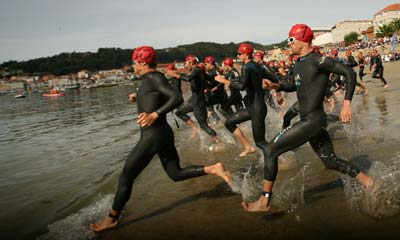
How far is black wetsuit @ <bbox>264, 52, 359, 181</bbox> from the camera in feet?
12.4

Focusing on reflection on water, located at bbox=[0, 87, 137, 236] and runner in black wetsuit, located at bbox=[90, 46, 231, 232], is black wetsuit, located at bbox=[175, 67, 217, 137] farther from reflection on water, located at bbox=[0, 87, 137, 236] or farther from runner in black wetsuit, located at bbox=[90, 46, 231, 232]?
runner in black wetsuit, located at bbox=[90, 46, 231, 232]

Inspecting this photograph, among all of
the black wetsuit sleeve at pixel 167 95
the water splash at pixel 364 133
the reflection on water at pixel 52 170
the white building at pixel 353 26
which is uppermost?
the white building at pixel 353 26

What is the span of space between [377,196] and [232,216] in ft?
5.46

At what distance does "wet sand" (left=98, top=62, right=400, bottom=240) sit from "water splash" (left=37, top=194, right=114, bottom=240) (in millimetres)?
337

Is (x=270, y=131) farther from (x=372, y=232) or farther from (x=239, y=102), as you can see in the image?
(x=372, y=232)

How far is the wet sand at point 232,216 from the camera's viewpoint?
350 cm

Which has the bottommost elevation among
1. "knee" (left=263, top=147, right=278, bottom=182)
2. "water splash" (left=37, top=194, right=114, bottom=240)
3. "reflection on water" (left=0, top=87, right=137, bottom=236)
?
"reflection on water" (left=0, top=87, right=137, bottom=236)

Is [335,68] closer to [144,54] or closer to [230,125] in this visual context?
[144,54]

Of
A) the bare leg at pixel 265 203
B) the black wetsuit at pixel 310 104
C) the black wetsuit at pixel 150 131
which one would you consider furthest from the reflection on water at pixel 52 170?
the black wetsuit at pixel 310 104

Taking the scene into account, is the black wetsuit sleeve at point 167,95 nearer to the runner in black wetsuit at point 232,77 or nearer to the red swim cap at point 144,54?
the red swim cap at point 144,54

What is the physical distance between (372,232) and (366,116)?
22.6 feet

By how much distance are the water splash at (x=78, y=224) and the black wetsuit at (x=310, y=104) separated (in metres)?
2.37

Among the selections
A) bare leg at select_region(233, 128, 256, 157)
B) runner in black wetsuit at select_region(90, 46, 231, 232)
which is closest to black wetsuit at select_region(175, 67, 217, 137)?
bare leg at select_region(233, 128, 256, 157)

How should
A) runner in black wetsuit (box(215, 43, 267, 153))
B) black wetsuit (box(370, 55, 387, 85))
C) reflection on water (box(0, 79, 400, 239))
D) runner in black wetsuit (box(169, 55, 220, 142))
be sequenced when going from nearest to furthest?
1. reflection on water (box(0, 79, 400, 239))
2. runner in black wetsuit (box(215, 43, 267, 153))
3. runner in black wetsuit (box(169, 55, 220, 142))
4. black wetsuit (box(370, 55, 387, 85))
